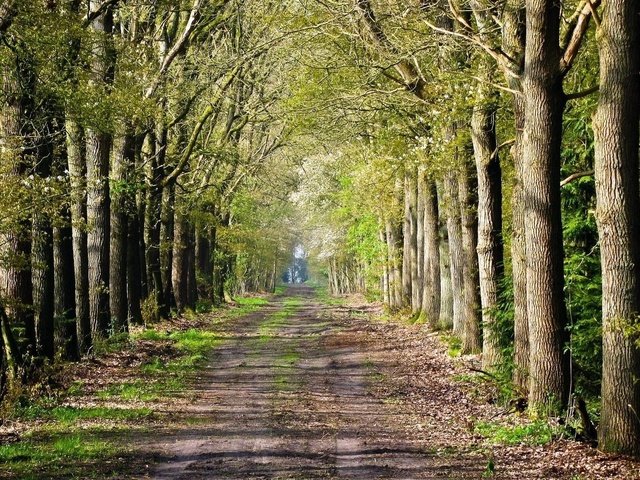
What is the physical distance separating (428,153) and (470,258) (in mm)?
2836

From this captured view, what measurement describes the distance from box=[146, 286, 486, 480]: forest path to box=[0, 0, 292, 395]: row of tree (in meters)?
3.32

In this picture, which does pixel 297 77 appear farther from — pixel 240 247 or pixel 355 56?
pixel 240 247

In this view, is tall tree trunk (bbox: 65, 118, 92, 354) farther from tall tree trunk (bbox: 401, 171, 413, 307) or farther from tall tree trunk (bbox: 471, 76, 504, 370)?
tall tree trunk (bbox: 401, 171, 413, 307)

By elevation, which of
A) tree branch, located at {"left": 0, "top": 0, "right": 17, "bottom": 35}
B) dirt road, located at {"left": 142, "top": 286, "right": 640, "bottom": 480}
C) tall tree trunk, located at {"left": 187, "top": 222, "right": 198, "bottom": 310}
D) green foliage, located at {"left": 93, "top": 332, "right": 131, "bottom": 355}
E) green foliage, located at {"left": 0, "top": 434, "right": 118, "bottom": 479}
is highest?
tree branch, located at {"left": 0, "top": 0, "right": 17, "bottom": 35}

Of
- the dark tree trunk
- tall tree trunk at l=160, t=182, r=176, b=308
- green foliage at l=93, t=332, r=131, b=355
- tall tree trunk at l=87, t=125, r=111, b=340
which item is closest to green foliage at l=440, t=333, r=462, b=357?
green foliage at l=93, t=332, r=131, b=355

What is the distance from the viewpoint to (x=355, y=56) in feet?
61.0

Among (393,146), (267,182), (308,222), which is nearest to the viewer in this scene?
(393,146)

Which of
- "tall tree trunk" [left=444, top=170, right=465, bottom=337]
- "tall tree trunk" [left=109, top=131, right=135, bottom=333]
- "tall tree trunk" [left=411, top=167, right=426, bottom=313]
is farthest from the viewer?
"tall tree trunk" [left=411, top=167, right=426, bottom=313]

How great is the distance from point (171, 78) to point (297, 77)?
503cm

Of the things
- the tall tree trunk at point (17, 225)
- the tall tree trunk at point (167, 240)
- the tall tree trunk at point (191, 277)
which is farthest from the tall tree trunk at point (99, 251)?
the tall tree trunk at point (191, 277)

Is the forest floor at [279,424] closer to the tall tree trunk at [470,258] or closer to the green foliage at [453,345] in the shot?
the green foliage at [453,345]

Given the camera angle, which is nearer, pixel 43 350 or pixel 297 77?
pixel 43 350

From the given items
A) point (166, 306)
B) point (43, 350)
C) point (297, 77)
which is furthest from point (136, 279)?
point (43, 350)

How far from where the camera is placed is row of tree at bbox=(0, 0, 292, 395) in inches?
516
